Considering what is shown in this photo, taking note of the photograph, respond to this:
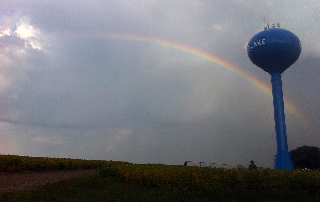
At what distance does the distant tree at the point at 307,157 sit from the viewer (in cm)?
4578

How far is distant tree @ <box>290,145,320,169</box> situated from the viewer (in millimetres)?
45781

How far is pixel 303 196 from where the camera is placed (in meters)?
8.60

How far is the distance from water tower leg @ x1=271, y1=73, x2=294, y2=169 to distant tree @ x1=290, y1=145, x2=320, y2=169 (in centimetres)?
1874

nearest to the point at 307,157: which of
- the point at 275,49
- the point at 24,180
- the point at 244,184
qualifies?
the point at 275,49

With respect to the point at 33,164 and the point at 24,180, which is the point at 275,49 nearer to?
the point at 33,164

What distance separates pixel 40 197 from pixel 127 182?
3673 millimetres

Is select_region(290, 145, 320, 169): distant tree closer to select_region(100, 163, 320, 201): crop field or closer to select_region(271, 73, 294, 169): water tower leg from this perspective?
select_region(271, 73, 294, 169): water tower leg

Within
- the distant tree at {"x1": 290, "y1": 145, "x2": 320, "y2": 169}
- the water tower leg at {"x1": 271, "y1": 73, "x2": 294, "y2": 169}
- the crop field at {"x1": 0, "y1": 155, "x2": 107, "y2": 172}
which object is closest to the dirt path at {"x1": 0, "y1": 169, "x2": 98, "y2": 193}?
the crop field at {"x1": 0, "y1": 155, "x2": 107, "y2": 172}

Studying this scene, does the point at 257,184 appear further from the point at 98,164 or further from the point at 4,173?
the point at 98,164

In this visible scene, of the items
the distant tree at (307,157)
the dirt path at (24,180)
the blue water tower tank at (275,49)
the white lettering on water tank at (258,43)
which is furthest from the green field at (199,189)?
the distant tree at (307,157)

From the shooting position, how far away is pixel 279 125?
29.8 metres

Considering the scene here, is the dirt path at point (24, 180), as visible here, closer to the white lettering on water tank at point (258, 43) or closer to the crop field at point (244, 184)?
the crop field at point (244, 184)

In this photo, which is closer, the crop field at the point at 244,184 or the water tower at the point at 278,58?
the crop field at the point at 244,184

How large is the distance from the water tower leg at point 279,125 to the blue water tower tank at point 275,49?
1228 millimetres
